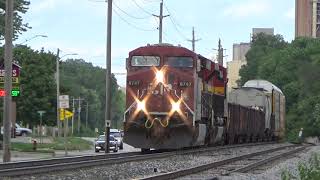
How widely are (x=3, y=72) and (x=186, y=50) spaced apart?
26.9ft

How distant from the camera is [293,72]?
317 ft

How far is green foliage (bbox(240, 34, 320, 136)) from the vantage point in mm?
59625

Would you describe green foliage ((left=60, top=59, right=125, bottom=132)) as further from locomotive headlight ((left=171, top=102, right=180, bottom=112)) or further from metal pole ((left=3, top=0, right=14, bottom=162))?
metal pole ((left=3, top=0, right=14, bottom=162))

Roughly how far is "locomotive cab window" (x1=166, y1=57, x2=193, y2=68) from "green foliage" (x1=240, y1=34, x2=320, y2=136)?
62.2 feet

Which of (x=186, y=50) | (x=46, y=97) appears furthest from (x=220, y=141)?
(x=46, y=97)

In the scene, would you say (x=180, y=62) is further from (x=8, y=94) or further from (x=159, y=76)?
(x=8, y=94)

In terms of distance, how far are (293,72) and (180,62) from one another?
6886 centimetres

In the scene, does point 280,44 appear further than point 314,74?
Yes

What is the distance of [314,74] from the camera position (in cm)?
4769

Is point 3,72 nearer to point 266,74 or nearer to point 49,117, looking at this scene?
point 49,117

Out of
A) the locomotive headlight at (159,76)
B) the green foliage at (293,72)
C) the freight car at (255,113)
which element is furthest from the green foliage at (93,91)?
the locomotive headlight at (159,76)

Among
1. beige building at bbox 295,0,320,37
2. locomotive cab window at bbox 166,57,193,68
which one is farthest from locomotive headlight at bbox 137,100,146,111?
beige building at bbox 295,0,320,37

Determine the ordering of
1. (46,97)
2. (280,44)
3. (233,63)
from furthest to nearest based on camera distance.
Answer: (233,63) → (280,44) → (46,97)

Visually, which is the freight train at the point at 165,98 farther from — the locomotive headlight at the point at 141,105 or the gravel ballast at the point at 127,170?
the gravel ballast at the point at 127,170
